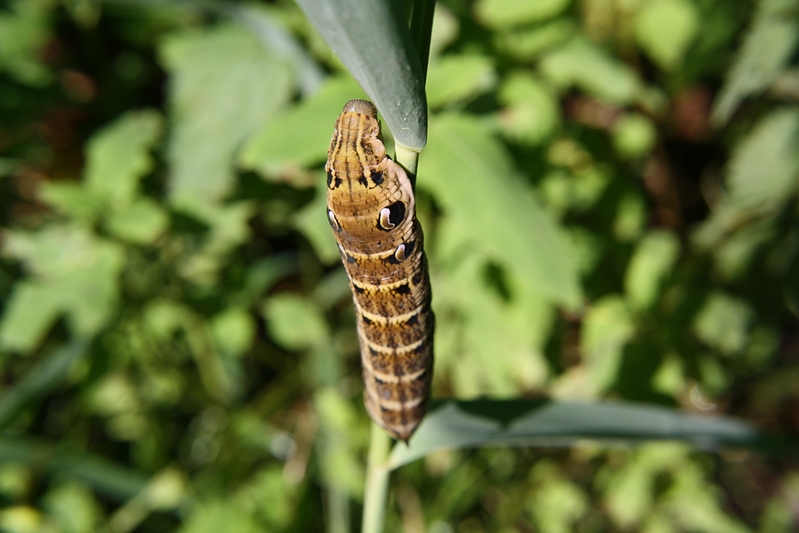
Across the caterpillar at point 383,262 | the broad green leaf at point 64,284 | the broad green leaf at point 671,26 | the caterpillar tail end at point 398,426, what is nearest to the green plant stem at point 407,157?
the caterpillar at point 383,262

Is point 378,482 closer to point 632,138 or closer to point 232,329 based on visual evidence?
point 232,329

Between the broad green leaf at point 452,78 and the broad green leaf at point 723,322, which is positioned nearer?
the broad green leaf at point 452,78

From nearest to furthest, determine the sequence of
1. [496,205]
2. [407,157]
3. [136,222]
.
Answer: [407,157] < [496,205] < [136,222]

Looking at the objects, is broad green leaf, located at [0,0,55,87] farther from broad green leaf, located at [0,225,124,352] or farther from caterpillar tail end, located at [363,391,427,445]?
caterpillar tail end, located at [363,391,427,445]

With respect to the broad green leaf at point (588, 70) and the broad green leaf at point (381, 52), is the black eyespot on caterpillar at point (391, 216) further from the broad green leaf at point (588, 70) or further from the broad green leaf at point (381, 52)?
the broad green leaf at point (588, 70)

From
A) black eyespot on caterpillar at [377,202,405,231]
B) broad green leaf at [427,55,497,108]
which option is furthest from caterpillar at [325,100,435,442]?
broad green leaf at [427,55,497,108]

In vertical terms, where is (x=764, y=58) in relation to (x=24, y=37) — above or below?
below

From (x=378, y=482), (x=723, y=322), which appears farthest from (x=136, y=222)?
(x=723, y=322)
